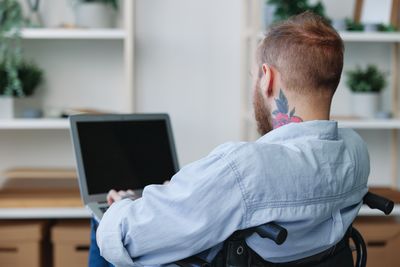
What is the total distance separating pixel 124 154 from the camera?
1810 millimetres

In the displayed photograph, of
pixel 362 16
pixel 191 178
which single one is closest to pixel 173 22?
pixel 362 16

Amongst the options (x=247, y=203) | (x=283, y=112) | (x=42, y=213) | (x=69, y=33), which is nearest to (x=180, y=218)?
(x=247, y=203)

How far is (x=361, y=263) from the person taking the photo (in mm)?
1257

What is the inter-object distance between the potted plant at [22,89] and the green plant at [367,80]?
1.33 meters

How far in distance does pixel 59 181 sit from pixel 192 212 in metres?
1.76

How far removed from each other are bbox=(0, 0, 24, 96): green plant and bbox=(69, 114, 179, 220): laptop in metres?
0.73

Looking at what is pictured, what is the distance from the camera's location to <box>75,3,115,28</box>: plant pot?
96.5 inches

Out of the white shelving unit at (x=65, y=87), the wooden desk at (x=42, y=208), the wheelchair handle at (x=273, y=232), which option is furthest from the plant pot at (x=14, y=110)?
the wheelchair handle at (x=273, y=232)

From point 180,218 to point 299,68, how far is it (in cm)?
37

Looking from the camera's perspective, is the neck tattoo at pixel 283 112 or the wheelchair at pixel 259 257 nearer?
the wheelchair at pixel 259 257

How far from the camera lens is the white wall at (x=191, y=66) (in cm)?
264

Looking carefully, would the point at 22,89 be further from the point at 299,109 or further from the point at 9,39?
the point at 299,109

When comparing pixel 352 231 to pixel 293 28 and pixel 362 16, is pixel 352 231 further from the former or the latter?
pixel 362 16

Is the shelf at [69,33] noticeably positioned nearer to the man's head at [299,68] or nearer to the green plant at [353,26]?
the green plant at [353,26]
